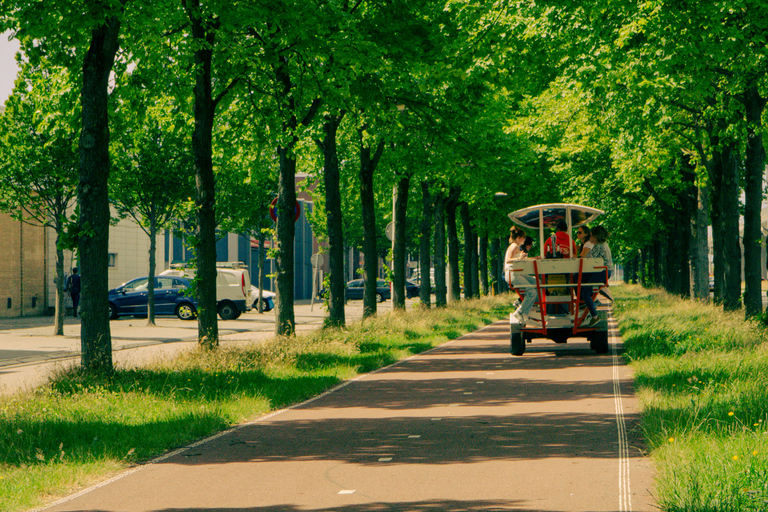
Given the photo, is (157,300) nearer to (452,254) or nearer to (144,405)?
(452,254)

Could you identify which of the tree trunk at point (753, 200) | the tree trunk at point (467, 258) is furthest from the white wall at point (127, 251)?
the tree trunk at point (753, 200)

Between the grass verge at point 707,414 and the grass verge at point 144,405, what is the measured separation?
14.0 feet

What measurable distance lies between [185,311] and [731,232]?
1991 cm

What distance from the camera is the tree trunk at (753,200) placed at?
16922mm

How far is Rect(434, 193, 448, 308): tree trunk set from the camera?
100 feet

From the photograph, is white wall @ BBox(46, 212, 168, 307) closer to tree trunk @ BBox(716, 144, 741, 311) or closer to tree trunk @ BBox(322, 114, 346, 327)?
tree trunk @ BBox(322, 114, 346, 327)

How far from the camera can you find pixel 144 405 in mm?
9125

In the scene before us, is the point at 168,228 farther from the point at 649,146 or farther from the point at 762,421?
the point at 762,421

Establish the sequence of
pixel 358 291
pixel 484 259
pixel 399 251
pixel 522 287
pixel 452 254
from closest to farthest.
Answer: pixel 522 287 → pixel 399 251 → pixel 452 254 → pixel 484 259 → pixel 358 291

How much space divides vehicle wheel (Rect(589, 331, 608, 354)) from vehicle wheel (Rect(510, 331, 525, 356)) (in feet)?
4.19

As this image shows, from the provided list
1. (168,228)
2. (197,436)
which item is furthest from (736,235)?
(168,228)

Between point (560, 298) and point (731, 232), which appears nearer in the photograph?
point (560, 298)

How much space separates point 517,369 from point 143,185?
16.4 metres

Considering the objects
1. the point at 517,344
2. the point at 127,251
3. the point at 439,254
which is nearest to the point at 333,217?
the point at 517,344
